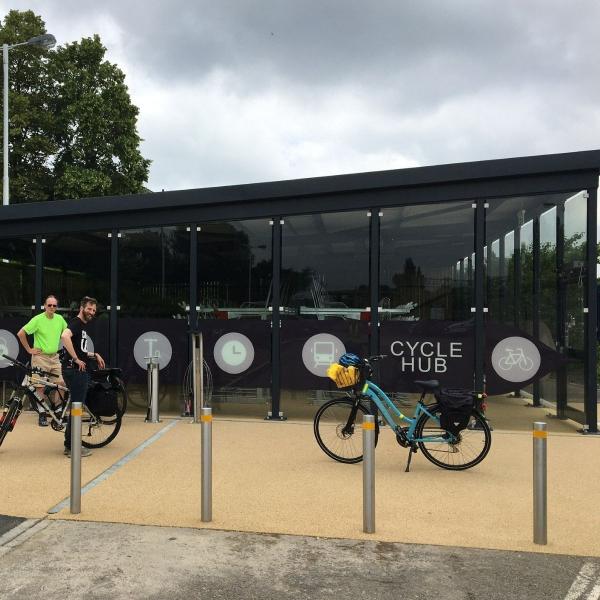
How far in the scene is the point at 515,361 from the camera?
7914 millimetres

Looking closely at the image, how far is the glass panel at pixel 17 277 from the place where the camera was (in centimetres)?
992

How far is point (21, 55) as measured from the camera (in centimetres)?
2647

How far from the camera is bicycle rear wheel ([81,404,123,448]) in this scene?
6.62 metres

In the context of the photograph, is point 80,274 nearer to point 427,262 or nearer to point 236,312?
point 236,312

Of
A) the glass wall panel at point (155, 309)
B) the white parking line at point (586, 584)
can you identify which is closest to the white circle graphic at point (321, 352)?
the glass wall panel at point (155, 309)

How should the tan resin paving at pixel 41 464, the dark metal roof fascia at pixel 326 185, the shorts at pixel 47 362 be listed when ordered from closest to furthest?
the tan resin paving at pixel 41 464 → the dark metal roof fascia at pixel 326 185 → the shorts at pixel 47 362

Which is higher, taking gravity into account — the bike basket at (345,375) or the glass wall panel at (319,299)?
the glass wall panel at (319,299)

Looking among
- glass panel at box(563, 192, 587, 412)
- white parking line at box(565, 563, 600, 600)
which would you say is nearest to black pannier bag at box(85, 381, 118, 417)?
white parking line at box(565, 563, 600, 600)

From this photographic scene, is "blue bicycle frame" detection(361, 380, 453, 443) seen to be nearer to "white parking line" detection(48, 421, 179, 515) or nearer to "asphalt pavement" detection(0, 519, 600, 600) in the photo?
"asphalt pavement" detection(0, 519, 600, 600)

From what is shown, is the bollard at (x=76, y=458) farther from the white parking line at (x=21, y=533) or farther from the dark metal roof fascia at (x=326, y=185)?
the dark metal roof fascia at (x=326, y=185)

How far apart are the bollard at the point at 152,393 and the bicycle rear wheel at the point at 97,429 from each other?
1.61 metres

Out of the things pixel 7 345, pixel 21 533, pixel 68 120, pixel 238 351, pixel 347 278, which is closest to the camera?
pixel 21 533

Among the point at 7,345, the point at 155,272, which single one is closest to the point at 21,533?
the point at 155,272

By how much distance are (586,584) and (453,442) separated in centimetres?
245
